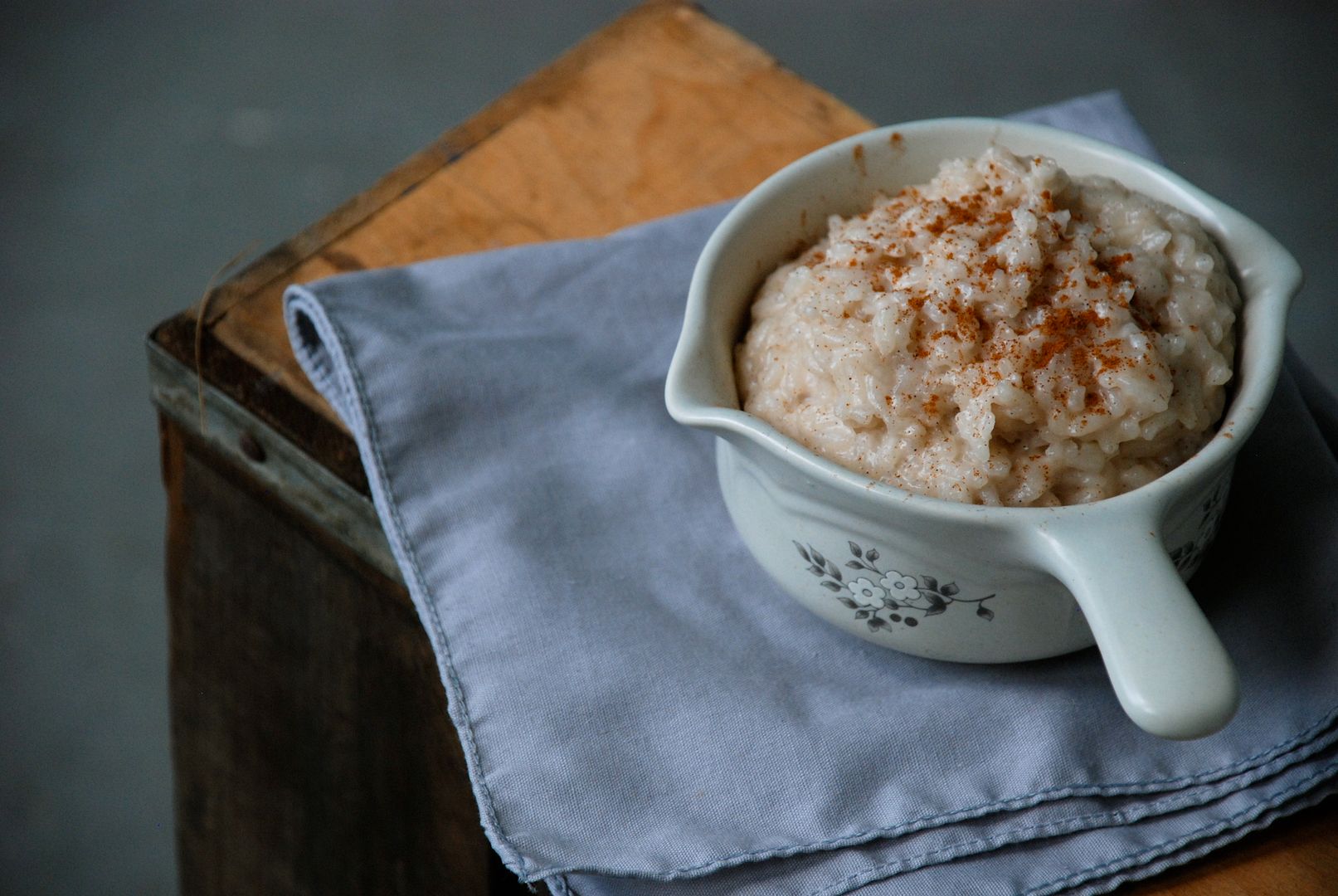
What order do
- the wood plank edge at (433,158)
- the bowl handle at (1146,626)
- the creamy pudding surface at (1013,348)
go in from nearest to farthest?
the bowl handle at (1146,626) → the creamy pudding surface at (1013,348) → the wood plank edge at (433,158)

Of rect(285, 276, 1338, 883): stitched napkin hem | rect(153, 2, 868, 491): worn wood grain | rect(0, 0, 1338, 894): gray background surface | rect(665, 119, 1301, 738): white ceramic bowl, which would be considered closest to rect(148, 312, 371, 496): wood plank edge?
rect(153, 2, 868, 491): worn wood grain

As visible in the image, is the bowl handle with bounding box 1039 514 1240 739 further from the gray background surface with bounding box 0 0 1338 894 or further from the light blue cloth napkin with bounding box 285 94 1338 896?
the gray background surface with bounding box 0 0 1338 894

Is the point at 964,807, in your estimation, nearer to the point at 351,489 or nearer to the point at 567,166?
the point at 351,489

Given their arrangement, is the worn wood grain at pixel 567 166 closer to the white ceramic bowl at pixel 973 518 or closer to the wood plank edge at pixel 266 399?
the wood plank edge at pixel 266 399

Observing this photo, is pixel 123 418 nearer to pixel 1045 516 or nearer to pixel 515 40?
pixel 515 40

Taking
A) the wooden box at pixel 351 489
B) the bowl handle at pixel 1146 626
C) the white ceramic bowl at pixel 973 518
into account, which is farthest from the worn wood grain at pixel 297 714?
the bowl handle at pixel 1146 626

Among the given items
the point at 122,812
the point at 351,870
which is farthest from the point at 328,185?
the point at 351,870
